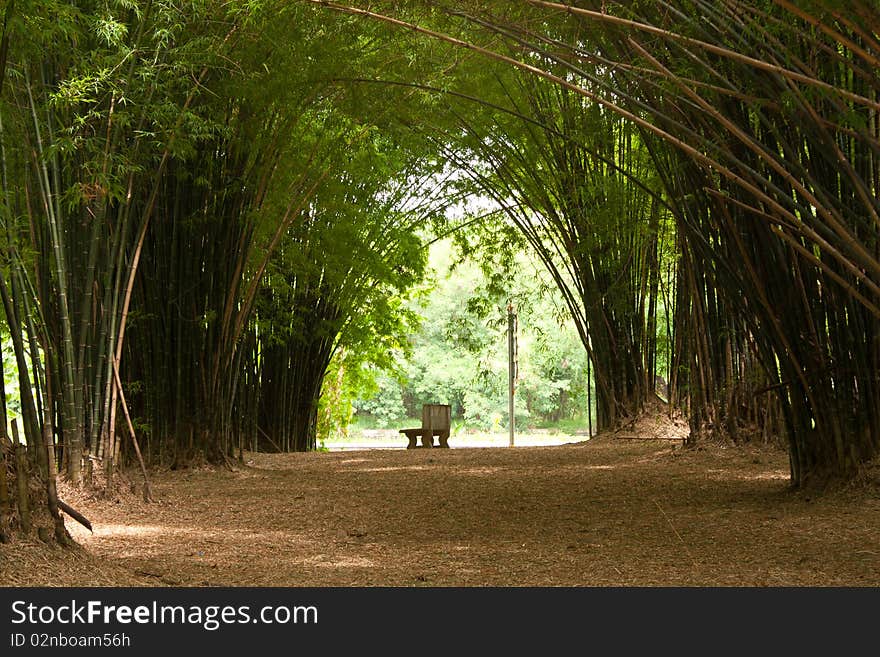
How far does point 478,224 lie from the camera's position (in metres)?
10.3

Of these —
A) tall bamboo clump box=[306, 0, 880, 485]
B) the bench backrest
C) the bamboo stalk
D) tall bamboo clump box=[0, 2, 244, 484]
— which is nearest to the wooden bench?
the bench backrest

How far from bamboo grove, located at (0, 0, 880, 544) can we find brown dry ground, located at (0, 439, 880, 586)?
305 mm

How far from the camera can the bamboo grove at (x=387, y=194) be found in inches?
130

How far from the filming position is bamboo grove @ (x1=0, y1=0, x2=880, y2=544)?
3314 mm

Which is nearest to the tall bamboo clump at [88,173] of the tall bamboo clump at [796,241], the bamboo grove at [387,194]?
the bamboo grove at [387,194]

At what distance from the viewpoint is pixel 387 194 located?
9023 millimetres

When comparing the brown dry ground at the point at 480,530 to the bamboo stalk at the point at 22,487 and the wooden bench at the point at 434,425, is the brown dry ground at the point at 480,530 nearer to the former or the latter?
the bamboo stalk at the point at 22,487

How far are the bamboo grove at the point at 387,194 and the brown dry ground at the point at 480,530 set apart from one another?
0.31 metres

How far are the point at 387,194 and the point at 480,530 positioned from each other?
5761 mm

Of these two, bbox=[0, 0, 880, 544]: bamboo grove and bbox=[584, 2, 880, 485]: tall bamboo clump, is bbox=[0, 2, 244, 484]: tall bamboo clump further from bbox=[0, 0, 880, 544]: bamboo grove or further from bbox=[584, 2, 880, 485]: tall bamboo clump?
bbox=[584, 2, 880, 485]: tall bamboo clump

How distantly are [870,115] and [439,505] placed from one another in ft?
7.71

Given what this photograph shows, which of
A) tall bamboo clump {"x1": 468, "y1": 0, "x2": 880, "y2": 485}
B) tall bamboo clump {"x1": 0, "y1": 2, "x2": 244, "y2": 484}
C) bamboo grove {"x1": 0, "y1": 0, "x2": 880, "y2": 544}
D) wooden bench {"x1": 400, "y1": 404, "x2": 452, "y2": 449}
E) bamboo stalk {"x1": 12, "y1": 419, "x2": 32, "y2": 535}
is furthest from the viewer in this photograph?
wooden bench {"x1": 400, "y1": 404, "x2": 452, "y2": 449}
